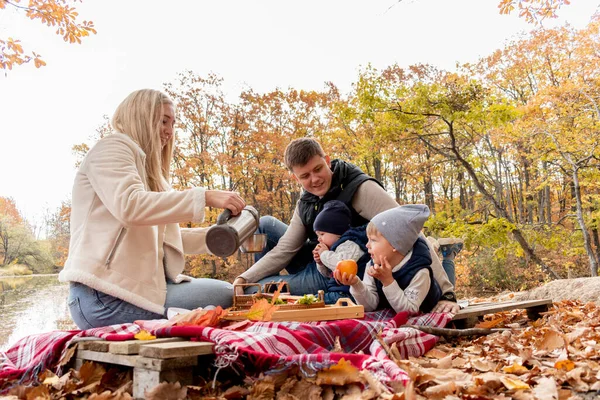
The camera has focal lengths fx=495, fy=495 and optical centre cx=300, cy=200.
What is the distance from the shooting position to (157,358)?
1375mm

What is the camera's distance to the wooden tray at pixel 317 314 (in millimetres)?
1896

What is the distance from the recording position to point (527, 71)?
14055mm

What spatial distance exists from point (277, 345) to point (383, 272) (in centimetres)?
80

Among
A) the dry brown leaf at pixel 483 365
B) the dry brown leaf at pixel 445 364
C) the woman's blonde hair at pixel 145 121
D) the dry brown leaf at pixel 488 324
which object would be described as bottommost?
the dry brown leaf at pixel 488 324

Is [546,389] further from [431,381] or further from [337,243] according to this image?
[337,243]

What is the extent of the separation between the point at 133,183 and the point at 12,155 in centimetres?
1496

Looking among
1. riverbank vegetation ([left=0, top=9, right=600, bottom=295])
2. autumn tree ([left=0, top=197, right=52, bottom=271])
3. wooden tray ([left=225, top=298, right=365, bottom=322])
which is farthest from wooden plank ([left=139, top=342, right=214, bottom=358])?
autumn tree ([left=0, top=197, right=52, bottom=271])

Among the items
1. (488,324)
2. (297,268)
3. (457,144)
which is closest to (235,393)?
(488,324)

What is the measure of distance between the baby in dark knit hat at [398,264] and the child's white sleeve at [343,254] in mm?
173

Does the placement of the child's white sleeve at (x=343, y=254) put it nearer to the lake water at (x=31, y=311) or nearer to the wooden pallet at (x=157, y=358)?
the wooden pallet at (x=157, y=358)

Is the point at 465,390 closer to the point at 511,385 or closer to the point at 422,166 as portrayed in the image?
the point at 511,385

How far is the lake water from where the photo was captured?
6435mm

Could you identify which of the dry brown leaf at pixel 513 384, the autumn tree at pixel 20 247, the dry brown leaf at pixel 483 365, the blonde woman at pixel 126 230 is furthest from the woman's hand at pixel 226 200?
the autumn tree at pixel 20 247

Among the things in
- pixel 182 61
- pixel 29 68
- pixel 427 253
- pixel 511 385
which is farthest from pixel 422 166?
pixel 511 385
